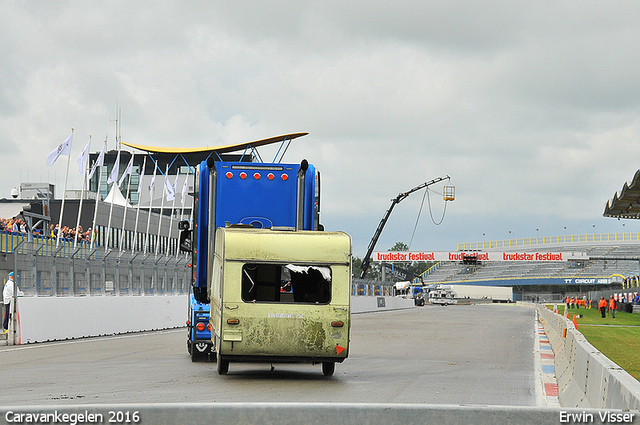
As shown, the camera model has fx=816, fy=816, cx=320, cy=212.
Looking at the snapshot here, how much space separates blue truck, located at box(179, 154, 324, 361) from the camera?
14.2 meters

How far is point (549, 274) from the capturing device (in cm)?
13638

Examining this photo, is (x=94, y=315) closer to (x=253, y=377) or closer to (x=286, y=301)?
(x=253, y=377)

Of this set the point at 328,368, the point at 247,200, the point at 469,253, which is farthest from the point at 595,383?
the point at 469,253

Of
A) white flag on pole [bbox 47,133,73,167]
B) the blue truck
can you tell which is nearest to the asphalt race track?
the blue truck

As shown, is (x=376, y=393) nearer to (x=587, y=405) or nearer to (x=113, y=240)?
(x=587, y=405)

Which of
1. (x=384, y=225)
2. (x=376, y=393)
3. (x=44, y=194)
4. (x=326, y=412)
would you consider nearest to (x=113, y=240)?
(x=44, y=194)

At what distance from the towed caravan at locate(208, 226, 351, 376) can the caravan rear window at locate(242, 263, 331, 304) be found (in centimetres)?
2

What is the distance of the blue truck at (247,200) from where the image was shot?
560 inches

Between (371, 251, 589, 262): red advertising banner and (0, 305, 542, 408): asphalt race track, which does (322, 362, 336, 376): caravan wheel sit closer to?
(0, 305, 542, 408): asphalt race track

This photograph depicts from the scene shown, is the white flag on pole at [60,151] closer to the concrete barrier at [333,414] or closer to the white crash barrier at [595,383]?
the white crash barrier at [595,383]

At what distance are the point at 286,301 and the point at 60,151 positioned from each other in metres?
26.2

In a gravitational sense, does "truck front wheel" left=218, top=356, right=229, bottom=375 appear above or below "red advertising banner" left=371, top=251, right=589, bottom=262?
below

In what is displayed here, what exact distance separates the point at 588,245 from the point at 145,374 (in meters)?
146

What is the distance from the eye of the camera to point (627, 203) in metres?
35.8
